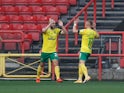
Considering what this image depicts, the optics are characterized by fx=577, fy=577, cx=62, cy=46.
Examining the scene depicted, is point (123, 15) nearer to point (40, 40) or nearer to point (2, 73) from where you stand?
point (40, 40)

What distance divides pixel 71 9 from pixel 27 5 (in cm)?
165

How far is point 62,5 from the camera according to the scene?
66.0ft

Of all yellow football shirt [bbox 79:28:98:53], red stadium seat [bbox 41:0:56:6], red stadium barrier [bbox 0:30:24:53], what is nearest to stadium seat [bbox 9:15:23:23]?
red stadium seat [bbox 41:0:56:6]

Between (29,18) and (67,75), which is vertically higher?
(29,18)

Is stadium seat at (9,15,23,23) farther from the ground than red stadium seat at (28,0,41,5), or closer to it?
closer to it

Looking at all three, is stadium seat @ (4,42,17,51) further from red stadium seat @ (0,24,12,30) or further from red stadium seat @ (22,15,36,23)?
red stadium seat @ (22,15,36,23)

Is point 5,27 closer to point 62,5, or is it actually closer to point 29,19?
point 29,19

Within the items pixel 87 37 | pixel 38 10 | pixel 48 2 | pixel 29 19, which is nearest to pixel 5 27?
pixel 29 19

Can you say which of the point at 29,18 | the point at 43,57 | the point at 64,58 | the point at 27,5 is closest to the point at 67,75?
the point at 64,58

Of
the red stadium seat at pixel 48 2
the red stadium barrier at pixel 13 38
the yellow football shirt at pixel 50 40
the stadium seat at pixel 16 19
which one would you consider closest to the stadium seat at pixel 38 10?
the red stadium seat at pixel 48 2

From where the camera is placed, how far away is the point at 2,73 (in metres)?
16.9

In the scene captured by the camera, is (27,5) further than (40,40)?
Yes

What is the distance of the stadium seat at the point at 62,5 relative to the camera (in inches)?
783

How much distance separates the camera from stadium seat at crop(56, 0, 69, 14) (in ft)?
65.3
